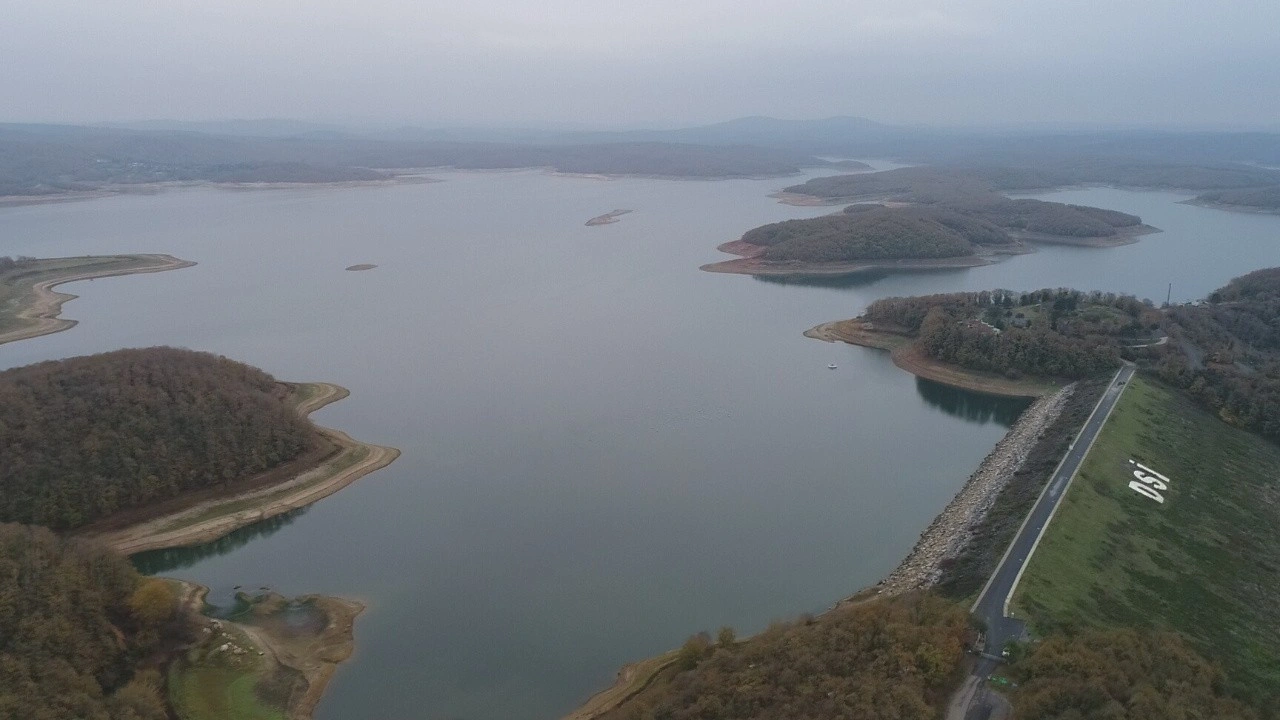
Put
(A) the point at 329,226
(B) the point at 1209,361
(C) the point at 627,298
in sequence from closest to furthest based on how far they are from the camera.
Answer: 1. (B) the point at 1209,361
2. (C) the point at 627,298
3. (A) the point at 329,226

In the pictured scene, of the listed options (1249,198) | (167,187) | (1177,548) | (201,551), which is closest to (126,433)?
(201,551)

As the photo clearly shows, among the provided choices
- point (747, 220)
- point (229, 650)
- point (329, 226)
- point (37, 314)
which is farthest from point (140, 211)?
point (229, 650)

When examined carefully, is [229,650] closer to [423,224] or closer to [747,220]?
[423,224]

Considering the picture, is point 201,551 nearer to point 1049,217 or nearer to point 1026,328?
point 1026,328

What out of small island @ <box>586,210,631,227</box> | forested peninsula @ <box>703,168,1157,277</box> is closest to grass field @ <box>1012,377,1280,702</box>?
forested peninsula @ <box>703,168,1157,277</box>

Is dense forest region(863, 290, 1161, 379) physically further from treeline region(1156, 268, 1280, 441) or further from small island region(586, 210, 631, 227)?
small island region(586, 210, 631, 227)

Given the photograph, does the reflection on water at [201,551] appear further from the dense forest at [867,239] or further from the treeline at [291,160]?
the treeline at [291,160]
